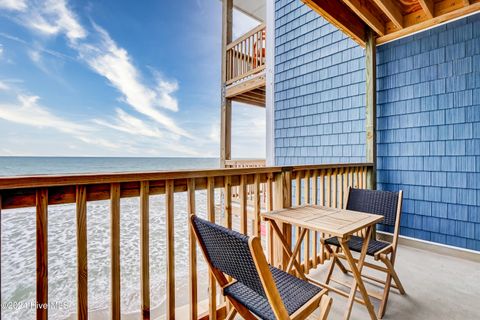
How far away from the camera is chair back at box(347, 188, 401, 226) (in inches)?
85.0

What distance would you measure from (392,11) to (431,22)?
61 cm

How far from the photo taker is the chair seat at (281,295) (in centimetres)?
108

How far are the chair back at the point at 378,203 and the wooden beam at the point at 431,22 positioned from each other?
7.64 feet

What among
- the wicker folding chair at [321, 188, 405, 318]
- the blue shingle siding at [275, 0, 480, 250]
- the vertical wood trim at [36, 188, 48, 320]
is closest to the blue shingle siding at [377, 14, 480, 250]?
the blue shingle siding at [275, 0, 480, 250]

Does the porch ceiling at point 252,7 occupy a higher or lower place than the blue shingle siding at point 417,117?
higher

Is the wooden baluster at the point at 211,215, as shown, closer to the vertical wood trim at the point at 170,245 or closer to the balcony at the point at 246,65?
the vertical wood trim at the point at 170,245

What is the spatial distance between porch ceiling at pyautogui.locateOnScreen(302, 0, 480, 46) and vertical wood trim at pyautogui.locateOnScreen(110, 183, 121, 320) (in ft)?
8.40

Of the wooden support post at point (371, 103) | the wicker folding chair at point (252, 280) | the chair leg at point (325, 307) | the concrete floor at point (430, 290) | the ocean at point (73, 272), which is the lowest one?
the ocean at point (73, 272)

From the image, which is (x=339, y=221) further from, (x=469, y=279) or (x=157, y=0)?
(x=157, y=0)

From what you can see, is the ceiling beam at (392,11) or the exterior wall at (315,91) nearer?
the ceiling beam at (392,11)

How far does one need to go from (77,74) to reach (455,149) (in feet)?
68.6

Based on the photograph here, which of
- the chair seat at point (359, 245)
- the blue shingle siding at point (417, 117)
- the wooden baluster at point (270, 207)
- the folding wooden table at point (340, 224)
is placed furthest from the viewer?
the blue shingle siding at point (417, 117)

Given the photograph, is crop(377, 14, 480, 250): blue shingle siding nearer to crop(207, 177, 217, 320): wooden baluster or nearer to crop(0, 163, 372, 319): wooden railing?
crop(0, 163, 372, 319): wooden railing

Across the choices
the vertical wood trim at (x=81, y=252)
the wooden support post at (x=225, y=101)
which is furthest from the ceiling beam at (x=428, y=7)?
the wooden support post at (x=225, y=101)
